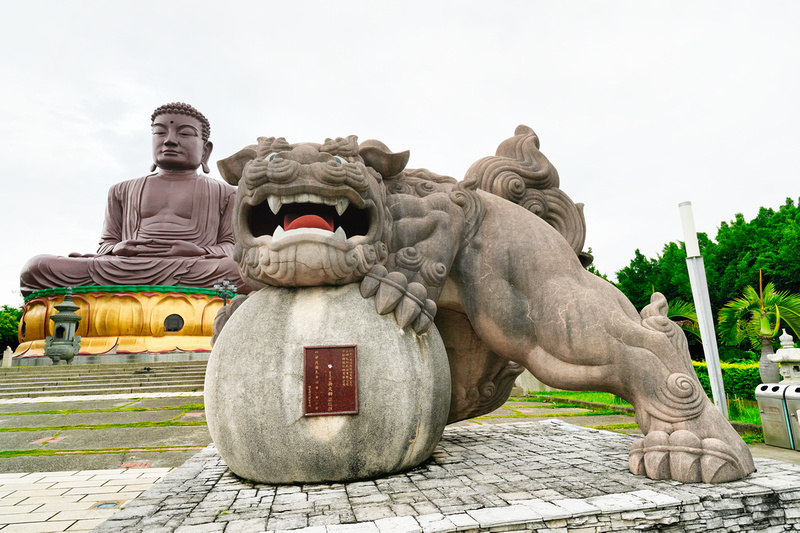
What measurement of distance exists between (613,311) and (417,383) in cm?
153

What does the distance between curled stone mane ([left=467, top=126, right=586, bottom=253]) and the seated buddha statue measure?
14410 mm

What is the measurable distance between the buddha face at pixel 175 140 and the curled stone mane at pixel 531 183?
16.4 meters

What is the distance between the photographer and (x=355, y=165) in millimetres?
3602

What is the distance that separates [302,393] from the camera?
327 cm

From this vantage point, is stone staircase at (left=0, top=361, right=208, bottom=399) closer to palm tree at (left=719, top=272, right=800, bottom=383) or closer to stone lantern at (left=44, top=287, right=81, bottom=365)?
stone lantern at (left=44, top=287, right=81, bottom=365)

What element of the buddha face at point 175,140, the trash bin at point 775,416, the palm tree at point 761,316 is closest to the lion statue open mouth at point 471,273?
the trash bin at point 775,416

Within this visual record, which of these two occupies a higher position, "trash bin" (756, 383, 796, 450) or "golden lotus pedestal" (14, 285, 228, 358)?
"golden lotus pedestal" (14, 285, 228, 358)

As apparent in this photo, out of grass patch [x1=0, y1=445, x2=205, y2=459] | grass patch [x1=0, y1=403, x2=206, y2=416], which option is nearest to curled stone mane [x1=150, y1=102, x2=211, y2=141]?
grass patch [x1=0, y1=403, x2=206, y2=416]

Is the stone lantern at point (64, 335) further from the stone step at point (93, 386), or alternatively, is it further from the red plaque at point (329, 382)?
the red plaque at point (329, 382)

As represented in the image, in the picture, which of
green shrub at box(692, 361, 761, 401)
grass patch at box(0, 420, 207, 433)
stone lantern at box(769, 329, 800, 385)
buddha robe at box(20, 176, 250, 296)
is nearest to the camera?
stone lantern at box(769, 329, 800, 385)

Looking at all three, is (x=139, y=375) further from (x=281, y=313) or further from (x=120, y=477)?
(x=281, y=313)

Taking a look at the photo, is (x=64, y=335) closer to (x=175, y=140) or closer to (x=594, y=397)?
(x=175, y=140)

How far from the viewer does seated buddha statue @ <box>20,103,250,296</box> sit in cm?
1686

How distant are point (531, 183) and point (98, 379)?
12.5m
